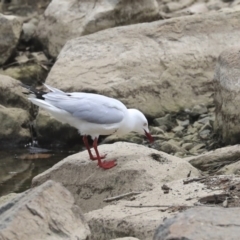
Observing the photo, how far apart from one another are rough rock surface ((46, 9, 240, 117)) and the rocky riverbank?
0.05ft

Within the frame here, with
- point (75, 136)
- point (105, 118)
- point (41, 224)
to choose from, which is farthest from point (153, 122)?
point (41, 224)

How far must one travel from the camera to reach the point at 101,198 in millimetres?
6195

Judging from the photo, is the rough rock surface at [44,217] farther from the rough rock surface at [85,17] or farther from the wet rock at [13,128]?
the rough rock surface at [85,17]

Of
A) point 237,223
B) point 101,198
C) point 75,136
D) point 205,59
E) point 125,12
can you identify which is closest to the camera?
point 237,223

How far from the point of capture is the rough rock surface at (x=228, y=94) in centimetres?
823

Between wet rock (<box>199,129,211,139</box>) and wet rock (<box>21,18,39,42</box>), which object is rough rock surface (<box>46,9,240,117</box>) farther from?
wet rock (<box>21,18,39,42</box>)

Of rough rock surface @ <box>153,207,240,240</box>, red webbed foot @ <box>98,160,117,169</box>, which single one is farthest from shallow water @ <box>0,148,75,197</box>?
rough rock surface @ <box>153,207,240,240</box>

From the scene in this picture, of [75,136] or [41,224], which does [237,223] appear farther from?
[75,136]

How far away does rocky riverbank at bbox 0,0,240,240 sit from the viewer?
13.4ft

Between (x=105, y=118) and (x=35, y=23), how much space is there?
755 cm

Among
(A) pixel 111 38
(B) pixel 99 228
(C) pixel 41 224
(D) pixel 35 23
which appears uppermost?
(C) pixel 41 224

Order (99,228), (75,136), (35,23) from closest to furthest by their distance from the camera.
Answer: (99,228) → (75,136) → (35,23)

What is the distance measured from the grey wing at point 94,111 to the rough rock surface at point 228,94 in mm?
1777

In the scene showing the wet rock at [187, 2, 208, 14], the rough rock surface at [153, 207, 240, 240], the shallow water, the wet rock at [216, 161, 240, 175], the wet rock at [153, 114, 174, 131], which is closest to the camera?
the rough rock surface at [153, 207, 240, 240]
